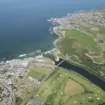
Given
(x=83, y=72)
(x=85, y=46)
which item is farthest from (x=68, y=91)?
(x=85, y=46)

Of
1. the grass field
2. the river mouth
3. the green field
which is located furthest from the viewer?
the green field

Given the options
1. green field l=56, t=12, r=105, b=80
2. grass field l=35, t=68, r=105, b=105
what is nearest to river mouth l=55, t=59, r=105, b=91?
green field l=56, t=12, r=105, b=80

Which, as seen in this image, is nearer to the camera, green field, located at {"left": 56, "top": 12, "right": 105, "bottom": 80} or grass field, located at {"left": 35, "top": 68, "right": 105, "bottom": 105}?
grass field, located at {"left": 35, "top": 68, "right": 105, "bottom": 105}

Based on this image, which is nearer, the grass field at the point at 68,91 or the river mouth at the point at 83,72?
the grass field at the point at 68,91

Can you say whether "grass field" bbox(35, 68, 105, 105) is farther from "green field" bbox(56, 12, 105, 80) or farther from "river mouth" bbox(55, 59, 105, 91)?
"green field" bbox(56, 12, 105, 80)

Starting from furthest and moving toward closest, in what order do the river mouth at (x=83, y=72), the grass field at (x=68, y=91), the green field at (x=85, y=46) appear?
the green field at (x=85, y=46) → the river mouth at (x=83, y=72) → the grass field at (x=68, y=91)

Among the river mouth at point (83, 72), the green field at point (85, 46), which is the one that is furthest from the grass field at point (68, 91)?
the green field at point (85, 46)

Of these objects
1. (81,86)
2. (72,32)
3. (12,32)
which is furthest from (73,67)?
(12,32)

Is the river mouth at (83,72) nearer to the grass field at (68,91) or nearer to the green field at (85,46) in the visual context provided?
the green field at (85,46)

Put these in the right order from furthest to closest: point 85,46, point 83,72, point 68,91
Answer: point 85,46 < point 83,72 < point 68,91

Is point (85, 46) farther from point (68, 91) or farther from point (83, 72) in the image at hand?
point (68, 91)
